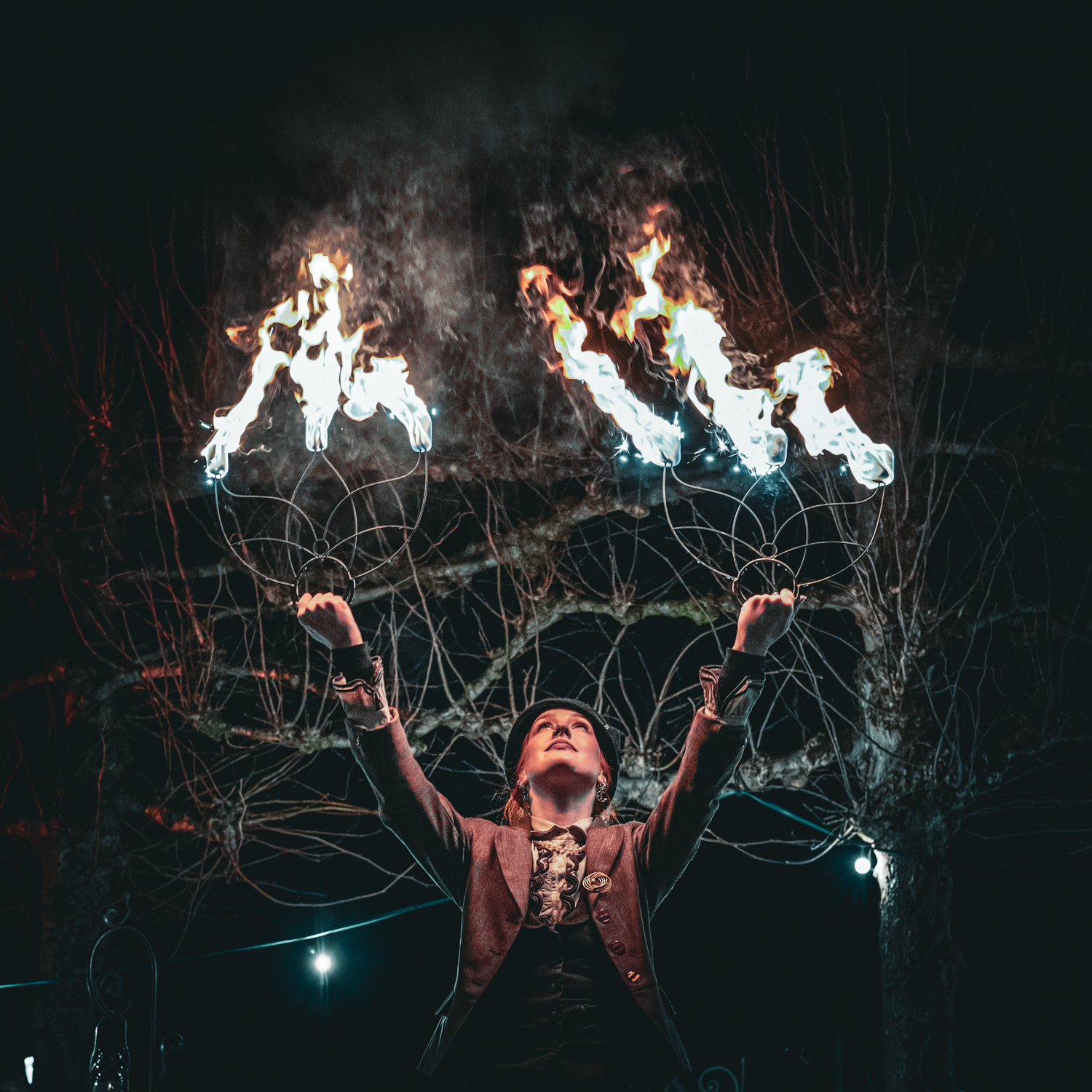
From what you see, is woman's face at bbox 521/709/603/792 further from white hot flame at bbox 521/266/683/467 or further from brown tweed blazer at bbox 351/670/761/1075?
white hot flame at bbox 521/266/683/467

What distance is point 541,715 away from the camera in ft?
13.6

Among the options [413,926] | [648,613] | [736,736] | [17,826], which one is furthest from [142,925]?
[736,736]

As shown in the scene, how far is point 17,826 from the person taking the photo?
25.6 feet

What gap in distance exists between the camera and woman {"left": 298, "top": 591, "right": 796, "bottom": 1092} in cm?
321

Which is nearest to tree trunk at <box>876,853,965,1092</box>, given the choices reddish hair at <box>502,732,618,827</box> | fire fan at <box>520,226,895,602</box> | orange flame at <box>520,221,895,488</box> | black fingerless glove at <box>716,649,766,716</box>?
fire fan at <box>520,226,895,602</box>

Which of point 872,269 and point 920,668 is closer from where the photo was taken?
point 920,668

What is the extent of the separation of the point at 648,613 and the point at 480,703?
5.30ft

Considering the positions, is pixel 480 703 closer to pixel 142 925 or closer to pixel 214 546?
pixel 214 546

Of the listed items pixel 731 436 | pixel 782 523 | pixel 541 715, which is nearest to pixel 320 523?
pixel 782 523

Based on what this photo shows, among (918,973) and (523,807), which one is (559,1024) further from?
(918,973)

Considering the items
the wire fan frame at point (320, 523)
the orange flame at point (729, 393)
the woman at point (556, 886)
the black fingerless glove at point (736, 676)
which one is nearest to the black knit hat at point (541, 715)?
the woman at point (556, 886)

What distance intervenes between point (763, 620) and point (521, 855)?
1310 millimetres

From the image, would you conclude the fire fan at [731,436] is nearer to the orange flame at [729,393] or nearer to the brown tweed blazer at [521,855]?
the orange flame at [729,393]

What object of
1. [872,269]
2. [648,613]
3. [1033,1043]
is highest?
[872,269]
